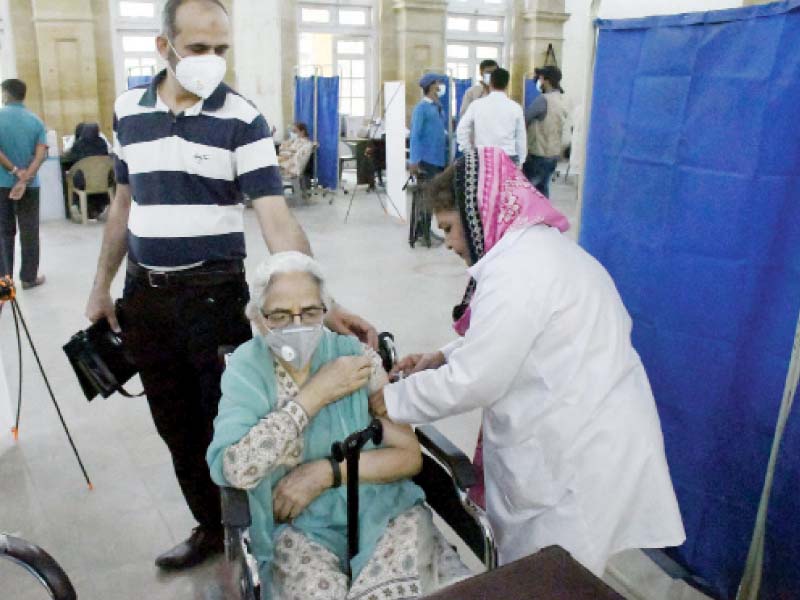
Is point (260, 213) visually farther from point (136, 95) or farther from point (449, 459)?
point (449, 459)

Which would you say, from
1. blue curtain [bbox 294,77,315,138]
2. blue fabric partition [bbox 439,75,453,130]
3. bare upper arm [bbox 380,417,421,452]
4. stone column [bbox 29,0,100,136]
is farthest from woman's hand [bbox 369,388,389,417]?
stone column [bbox 29,0,100,136]

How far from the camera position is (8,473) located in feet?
9.54

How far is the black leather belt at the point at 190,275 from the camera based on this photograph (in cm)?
199

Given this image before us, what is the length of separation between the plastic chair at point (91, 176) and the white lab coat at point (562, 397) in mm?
7413

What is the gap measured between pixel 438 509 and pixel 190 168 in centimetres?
106

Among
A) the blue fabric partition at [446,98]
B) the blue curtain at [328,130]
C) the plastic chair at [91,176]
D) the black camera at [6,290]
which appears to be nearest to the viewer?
the black camera at [6,290]

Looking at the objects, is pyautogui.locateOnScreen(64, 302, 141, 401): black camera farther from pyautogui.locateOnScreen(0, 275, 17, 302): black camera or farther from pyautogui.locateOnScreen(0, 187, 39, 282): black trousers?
pyautogui.locateOnScreen(0, 187, 39, 282): black trousers

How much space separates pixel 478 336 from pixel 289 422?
448 mm

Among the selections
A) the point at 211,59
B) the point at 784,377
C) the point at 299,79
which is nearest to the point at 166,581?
the point at 211,59

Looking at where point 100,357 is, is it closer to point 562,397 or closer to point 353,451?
point 353,451

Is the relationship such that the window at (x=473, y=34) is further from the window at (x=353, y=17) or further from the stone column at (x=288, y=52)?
the stone column at (x=288, y=52)

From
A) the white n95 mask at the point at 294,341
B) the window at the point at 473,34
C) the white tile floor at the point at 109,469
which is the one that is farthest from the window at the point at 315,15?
the white n95 mask at the point at 294,341

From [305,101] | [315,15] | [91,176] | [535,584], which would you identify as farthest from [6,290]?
[315,15]

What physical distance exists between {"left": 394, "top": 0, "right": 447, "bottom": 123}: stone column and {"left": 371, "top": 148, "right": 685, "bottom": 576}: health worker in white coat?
451 inches
